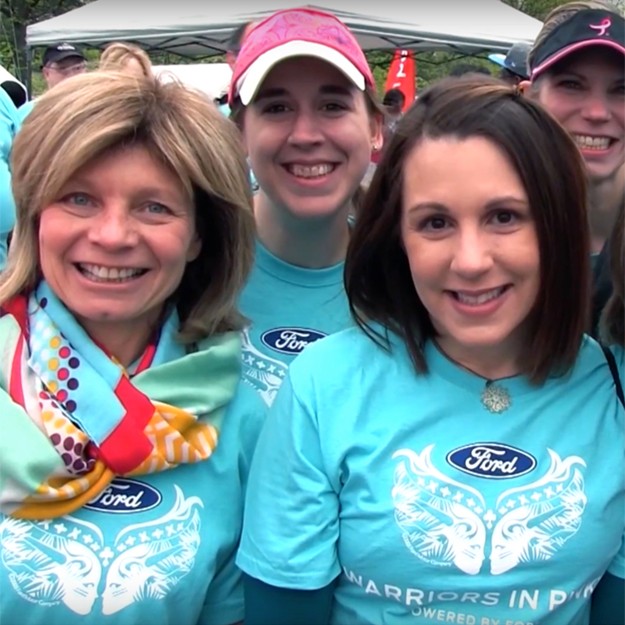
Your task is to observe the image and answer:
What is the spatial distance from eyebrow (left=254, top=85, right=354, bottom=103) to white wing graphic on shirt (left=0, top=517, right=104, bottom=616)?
1146 millimetres

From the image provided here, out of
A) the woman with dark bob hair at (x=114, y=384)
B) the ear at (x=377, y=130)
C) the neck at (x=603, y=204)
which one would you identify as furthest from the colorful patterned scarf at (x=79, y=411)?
the neck at (x=603, y=204)

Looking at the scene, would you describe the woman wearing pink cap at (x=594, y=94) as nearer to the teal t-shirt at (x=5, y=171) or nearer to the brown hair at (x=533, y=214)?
the brown hair at (x=533, y=214)

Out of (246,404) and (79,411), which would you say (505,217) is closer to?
(246,404)

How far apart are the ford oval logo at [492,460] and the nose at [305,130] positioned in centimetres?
94

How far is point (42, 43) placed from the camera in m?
7.49

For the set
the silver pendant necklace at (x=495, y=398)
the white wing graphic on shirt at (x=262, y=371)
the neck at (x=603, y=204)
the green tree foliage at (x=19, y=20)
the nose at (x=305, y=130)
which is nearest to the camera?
the silver pendant necklace at (x=495, y=398)

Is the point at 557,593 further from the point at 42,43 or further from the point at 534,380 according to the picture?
the point at 42,43

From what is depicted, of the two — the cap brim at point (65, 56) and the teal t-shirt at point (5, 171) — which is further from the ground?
the cap brim at point (65, 56)

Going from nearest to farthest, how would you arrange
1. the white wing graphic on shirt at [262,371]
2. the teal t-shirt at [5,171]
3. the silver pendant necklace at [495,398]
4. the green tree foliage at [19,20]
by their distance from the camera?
the silver pendant necklace at [495,398]
the white wing graphic on shirt at [262,371]
the teal t-shirt at [5,171]
the green tree foliage at [19,20]

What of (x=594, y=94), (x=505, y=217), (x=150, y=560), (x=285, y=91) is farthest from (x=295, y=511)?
(x=594, y=94)

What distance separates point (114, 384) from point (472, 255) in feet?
2.40

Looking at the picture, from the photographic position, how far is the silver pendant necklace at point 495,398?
4.92ft

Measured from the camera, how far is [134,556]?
150 centimetres

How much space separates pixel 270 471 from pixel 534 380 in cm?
52
